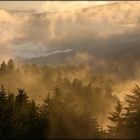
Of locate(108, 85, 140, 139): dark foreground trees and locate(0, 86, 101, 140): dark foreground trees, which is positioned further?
locate(108, 85, 140, 139): dark foreground trees

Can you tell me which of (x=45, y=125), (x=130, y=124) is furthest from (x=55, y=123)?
(x=130, y=124)

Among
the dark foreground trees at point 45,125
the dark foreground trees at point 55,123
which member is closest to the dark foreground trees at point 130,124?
the dark foreground trees at point 55,123

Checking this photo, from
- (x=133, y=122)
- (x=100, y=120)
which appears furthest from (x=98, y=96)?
(x=133, y=122)

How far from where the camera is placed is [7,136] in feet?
137

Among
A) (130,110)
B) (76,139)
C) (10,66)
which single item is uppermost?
(10,66)

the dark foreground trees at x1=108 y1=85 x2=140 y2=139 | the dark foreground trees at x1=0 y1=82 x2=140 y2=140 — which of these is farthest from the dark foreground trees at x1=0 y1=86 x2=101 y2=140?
the dark foreground trees at x1=108 y1=85 x2=140 y2=139

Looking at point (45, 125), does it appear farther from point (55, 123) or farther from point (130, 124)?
point (130, 124)

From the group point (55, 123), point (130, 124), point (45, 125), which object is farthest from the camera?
point (130, 124)

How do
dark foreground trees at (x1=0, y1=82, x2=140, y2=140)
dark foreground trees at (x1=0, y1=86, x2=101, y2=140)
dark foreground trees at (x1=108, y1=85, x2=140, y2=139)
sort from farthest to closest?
dark foreground trees at (x1=108, y1=85, x2=140, y2=139), dark foreground trees at (x1=0, y1=82, x2=140, y2=140), dark foreground trees at (x1=0, y1=86, x2=101, y2=140)

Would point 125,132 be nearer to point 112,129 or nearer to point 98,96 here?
point 112,129

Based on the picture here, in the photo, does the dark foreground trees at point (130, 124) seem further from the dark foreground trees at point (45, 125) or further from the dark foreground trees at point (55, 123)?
the dark foreground trees at point (45, 125)

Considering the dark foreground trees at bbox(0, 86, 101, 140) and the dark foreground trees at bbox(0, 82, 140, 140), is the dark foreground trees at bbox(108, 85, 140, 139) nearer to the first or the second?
the dark foreground trees at bbox(0, 82, 140, 140)

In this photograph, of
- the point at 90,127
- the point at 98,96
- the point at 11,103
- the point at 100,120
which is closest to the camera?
the point at 90,127

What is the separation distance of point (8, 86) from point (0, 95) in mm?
70039
